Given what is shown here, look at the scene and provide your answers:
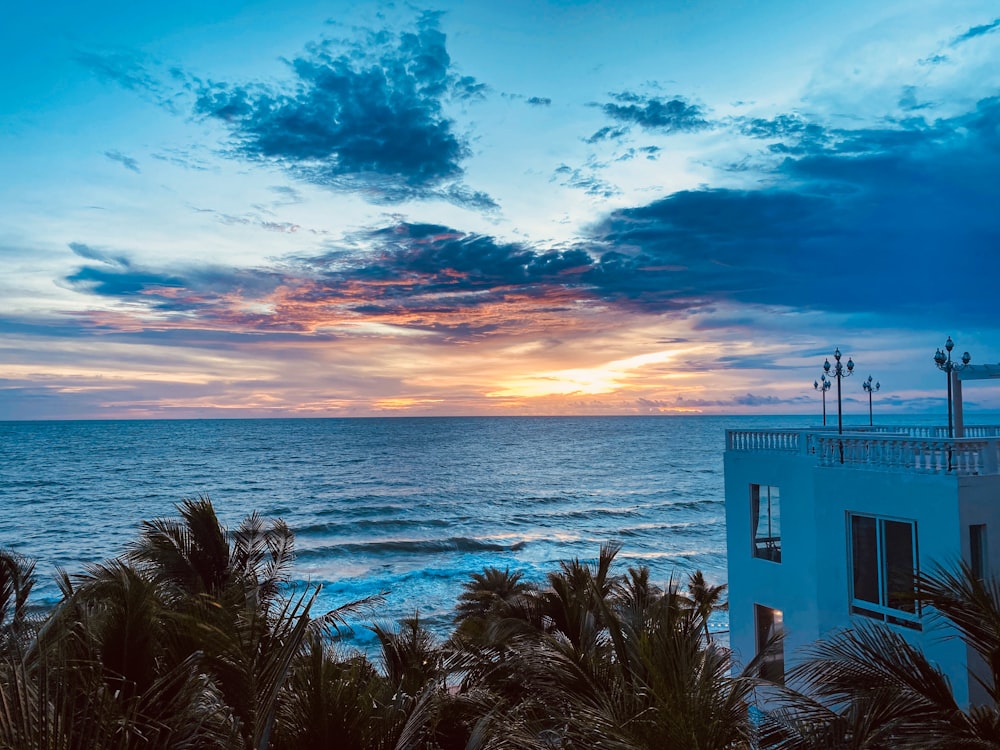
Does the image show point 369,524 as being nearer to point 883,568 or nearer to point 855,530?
point 855,530

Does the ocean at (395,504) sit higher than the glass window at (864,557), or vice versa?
the glass window at (864,557)

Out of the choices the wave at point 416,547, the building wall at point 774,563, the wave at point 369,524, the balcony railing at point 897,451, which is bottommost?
the wave at point 416,547

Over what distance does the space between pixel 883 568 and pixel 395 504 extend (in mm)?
53643

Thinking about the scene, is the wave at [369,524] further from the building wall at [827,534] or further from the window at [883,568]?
the window at [883,568]

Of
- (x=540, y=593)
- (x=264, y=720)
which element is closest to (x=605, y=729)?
(x=264, y=720)

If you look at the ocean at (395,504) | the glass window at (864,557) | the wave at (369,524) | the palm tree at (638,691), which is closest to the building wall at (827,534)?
the glass window at (864,557)

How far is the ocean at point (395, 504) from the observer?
4062cm

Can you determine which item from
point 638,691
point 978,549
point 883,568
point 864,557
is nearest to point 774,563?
point 864,557

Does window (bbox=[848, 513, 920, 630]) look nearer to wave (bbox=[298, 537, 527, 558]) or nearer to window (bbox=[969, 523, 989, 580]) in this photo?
window (bbox=[969, 523, 989, 580])

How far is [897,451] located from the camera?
1153 cm

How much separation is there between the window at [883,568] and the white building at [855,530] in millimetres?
18

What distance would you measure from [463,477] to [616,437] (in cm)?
7678

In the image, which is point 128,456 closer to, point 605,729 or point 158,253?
point 158,253

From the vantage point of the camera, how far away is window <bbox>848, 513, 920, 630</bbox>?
1130 cm
